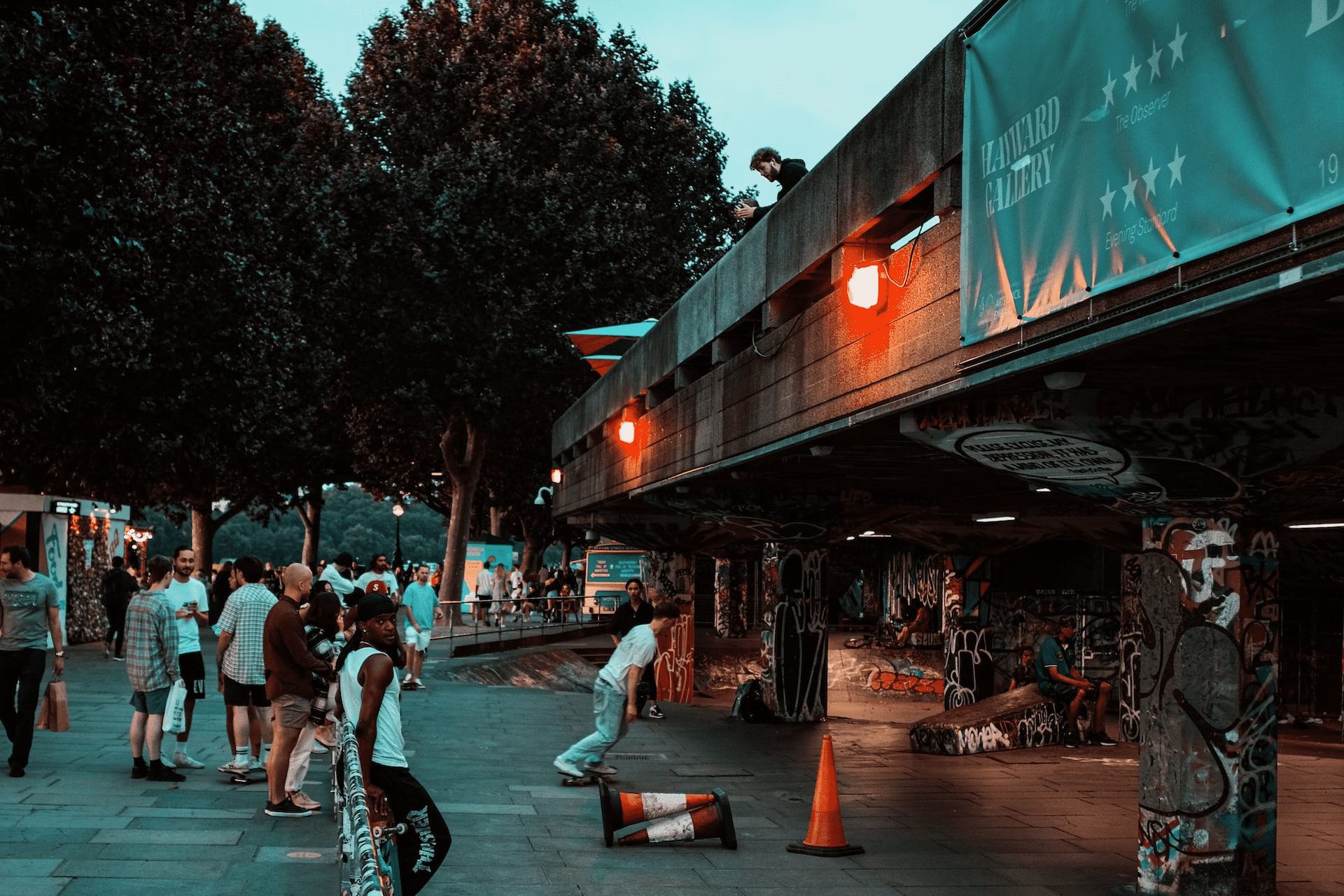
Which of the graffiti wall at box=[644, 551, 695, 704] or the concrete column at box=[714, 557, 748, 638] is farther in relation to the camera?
the concrete column at box=[714, 557, 748, 638]

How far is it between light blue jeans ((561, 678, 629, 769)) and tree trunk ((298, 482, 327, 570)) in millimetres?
35568

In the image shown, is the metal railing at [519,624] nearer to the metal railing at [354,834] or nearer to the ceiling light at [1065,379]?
the metal railing at [354,834]

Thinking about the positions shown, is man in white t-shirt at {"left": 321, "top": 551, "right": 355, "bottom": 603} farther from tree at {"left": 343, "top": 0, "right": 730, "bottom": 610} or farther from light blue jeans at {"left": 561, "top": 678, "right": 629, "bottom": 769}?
tree at {"left": 343, "top": 0, "right": 730, "bottom": 610}

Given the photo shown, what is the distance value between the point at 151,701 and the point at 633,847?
4.06m

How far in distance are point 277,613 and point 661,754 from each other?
6.25 metres

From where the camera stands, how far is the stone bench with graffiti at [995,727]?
15.7 m

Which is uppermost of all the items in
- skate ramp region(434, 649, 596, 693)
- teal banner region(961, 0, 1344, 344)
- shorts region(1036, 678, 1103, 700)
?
teal banner region(961, 0, 1344, 344)

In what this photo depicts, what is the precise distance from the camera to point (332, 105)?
118 ft

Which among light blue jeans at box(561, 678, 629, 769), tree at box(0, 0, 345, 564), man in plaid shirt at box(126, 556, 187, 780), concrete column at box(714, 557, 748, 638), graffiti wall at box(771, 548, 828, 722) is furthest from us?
concrete column at box(714, 557, 748, 638)

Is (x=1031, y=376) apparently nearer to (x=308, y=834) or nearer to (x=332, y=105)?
(x=308, y=834)

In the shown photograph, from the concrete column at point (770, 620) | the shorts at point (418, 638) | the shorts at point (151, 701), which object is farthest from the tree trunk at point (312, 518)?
the shorts at point (151, 701)

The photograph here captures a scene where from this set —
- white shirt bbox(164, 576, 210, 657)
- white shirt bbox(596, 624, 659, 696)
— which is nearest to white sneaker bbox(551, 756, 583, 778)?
white shirt bbox(596, 624, 659, 696)

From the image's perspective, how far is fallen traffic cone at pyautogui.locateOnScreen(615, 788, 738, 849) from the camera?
30.7ft

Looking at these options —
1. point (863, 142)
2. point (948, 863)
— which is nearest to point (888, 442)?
point (863, 142)
